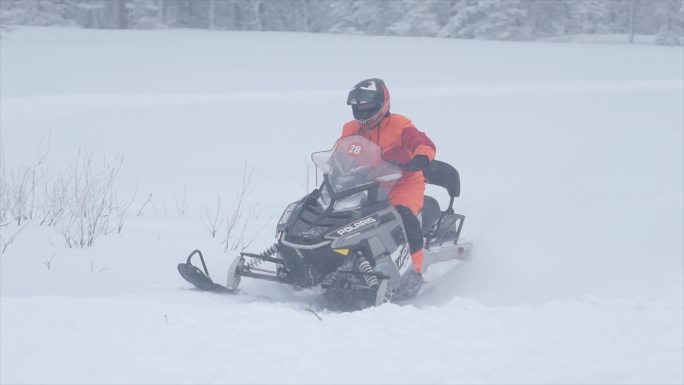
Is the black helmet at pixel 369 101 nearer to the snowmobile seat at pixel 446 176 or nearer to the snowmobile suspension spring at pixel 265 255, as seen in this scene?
the snowmobile seat at pixel 446 176

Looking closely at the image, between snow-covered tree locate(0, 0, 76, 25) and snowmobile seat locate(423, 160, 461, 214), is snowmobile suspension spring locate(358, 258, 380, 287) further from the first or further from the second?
snow-covered tree locate(0, 0, 76, 25)

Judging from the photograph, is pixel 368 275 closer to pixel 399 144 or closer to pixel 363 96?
pixel 399 144

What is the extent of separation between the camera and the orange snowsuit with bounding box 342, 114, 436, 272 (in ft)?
18.8

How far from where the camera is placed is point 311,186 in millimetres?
10883

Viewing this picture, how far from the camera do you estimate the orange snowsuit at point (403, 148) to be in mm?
5727

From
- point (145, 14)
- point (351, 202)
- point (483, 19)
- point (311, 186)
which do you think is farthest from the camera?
point (145, 14)

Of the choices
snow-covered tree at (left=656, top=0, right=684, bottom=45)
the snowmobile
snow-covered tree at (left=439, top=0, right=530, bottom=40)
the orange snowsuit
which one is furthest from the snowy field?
snow-covered tree at (left=656, top=0, right=684, bottom=45)

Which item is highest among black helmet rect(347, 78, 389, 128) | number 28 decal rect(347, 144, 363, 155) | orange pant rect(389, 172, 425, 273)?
black helmet rect(347, 78, 389, 128)

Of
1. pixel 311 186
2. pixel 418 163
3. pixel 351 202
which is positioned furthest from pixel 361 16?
pixel 351 202

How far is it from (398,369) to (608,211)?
18.9 feet

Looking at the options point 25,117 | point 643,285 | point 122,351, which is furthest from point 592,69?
point 122,351

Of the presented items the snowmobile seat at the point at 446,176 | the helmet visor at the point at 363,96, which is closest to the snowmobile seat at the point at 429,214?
the snowmobile seat at the point at 446,176

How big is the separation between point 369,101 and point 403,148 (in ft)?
1.58

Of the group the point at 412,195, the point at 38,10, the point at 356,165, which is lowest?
the point at 38,10
